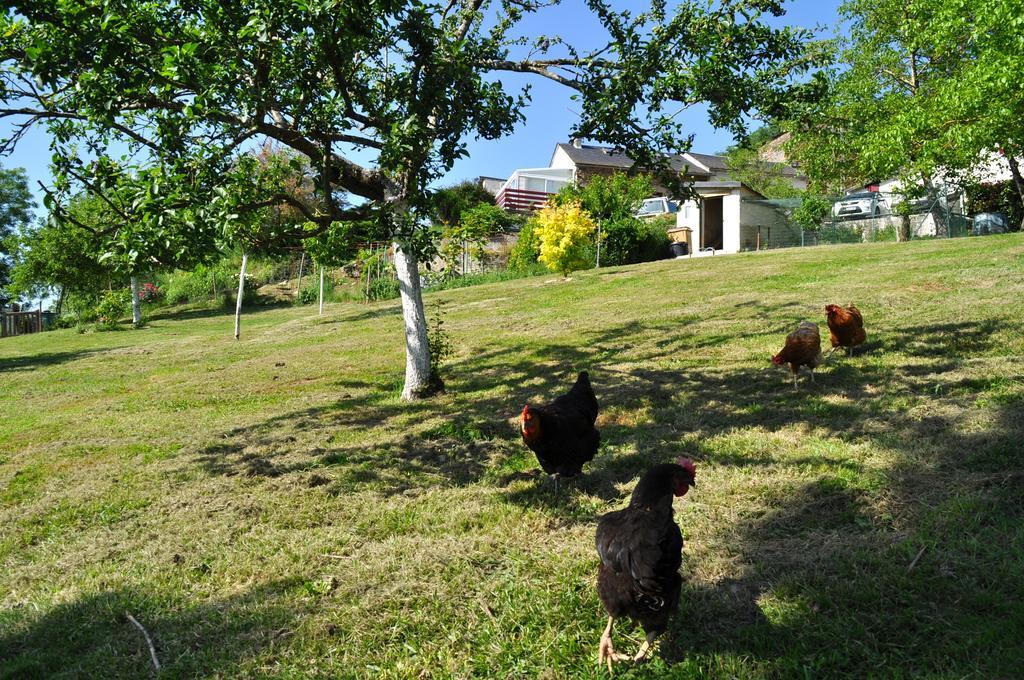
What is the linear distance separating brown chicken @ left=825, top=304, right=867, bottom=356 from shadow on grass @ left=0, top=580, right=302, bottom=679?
6319mm

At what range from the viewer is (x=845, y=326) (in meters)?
6.86

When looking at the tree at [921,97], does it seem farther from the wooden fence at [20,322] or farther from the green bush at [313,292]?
the wooden fence at [20,322]

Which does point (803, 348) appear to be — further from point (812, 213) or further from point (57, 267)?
point (57, 267)

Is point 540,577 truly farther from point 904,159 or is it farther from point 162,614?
point 904,159

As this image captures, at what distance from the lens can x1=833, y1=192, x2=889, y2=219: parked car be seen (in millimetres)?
27562

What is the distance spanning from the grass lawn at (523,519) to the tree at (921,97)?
10.8ft

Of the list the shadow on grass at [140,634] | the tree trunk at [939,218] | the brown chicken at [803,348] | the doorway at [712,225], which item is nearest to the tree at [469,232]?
the brown chicken at [803,348]

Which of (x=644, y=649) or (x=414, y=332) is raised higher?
(x=414, y=332)

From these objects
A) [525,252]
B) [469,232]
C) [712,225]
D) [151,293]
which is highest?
[712,225]

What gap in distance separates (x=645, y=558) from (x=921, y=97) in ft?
69.5

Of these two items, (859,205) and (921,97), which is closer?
(921,97)

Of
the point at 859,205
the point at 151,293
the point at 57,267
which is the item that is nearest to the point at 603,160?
the point at 859,205

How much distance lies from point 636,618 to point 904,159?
18395 mm

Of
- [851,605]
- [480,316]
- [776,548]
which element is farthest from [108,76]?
[480,316]
